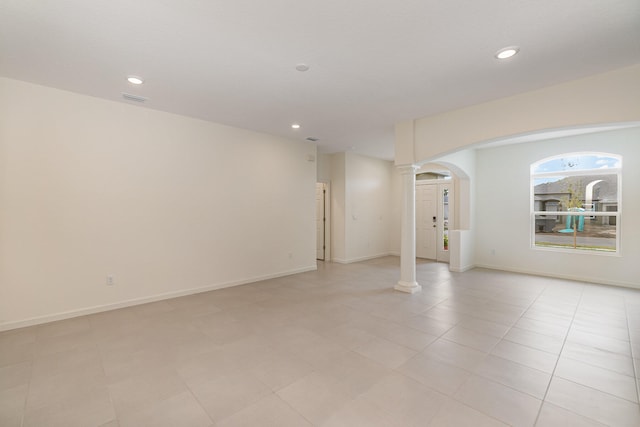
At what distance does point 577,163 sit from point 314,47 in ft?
20.8

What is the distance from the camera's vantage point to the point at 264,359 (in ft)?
8.84

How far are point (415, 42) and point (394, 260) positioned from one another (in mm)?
→ 6215

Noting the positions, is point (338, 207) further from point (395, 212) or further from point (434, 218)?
point (434, 218)

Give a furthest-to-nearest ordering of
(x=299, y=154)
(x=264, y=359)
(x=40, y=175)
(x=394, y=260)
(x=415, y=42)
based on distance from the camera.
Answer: (x=394, y=260) → (x=299, y=154) → (x=40, y=175) → (x=264, y=359) → (x=415, y=42)

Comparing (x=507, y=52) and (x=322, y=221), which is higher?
(x=507, y=52)

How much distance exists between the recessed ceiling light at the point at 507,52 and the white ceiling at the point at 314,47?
0.07 metres

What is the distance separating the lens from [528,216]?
6.26 meters

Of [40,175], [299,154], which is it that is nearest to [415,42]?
[299,154]

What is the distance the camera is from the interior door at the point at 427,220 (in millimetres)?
8000

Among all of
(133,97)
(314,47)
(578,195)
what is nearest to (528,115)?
(314,47)

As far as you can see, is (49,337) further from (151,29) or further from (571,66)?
(571,66)

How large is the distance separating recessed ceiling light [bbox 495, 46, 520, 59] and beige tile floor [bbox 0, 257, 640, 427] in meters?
2.90

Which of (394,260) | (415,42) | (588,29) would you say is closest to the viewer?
(588,29)

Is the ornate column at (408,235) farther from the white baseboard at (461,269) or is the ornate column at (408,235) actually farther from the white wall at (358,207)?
the white wall at (358,207)
